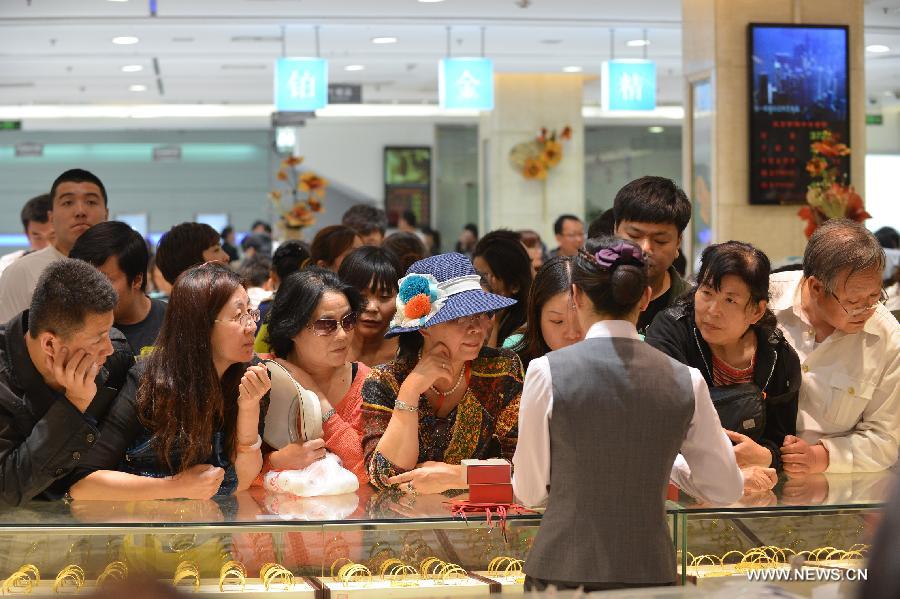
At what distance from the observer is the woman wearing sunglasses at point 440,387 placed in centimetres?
315

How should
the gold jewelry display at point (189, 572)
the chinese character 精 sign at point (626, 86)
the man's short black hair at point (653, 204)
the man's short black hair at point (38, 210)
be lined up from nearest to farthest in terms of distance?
the gold jewelry display at point (189, 572) < the man's short black hair at point (653, 204) < the man's short black hair at point (38, 210) < the chinese character 精 sign at point (626, 86)

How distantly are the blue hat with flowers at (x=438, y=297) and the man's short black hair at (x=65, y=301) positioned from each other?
844 mm

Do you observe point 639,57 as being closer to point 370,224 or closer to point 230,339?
point 370,224

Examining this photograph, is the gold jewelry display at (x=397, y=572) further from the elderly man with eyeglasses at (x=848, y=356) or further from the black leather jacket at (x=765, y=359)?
the elderly man with eyeglasses at (x=848, y=356)

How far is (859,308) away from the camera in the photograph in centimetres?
336

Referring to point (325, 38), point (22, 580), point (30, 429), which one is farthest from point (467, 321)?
point (325, 38)

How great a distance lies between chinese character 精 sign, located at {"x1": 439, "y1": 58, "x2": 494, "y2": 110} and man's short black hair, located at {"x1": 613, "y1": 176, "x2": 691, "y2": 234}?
9639 mm

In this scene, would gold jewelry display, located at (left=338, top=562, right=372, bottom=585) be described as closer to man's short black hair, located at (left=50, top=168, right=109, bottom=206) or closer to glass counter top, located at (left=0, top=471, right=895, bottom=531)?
glass counter top, located at (left=0, top=471, right=895, bottom=531)

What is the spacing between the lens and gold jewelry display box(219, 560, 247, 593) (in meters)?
2.62

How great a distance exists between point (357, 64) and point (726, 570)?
42.7 feet

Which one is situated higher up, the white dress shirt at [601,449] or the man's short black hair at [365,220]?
the man's short black hair at [365,220]

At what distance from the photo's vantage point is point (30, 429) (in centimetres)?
286

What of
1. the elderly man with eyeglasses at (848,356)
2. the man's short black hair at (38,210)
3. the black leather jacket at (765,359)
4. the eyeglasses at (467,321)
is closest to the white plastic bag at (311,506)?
the eyeglasses at (467,321)

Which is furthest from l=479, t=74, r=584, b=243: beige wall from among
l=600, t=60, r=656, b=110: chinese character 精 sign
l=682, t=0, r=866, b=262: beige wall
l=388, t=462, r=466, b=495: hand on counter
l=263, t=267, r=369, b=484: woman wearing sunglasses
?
l=388, t=462, r=466, b=495: hand on counter
